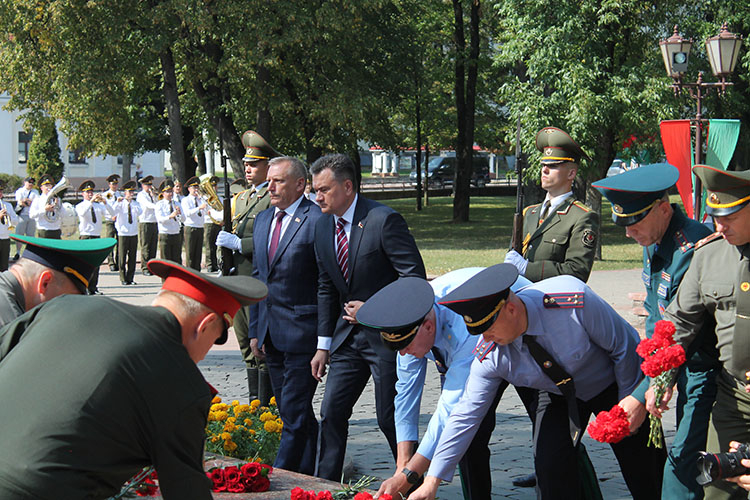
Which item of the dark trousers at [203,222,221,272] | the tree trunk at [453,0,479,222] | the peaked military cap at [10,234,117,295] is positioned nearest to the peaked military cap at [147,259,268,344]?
the peaked military cap at [10,234,117,295]

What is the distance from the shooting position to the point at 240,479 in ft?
15.4

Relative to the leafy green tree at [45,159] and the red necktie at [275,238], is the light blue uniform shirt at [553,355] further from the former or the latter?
the leafy green tree at [45,159]

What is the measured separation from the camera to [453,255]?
81.7ft

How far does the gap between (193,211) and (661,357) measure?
1882cm

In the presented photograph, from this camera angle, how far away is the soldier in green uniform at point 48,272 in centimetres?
374

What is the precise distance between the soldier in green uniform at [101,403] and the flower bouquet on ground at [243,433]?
9.46ft

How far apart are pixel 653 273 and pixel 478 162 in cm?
6205

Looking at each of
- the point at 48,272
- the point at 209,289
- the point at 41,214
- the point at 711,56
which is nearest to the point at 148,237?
the point at 41,214

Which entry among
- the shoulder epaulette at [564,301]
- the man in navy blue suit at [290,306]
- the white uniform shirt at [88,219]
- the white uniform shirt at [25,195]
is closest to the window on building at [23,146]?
the white uniform shirt at [25,195]

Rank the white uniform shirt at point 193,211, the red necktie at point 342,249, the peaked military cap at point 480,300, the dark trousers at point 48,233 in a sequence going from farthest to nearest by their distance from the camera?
the white uniform shirt at point 193,211 < the dark trousers at point 48,233 < the red necktie at point 342,249 < the peaked military cap at point 480,300

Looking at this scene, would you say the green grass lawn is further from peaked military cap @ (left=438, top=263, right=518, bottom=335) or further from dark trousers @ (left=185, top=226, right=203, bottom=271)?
peaked military cap @ (left=438, top=263, right=518, bottom=335)

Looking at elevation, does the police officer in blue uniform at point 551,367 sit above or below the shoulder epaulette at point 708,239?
below

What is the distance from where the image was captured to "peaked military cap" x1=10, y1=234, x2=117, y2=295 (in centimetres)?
372

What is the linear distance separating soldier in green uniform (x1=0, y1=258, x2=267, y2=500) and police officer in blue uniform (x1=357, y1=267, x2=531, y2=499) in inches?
56.6
